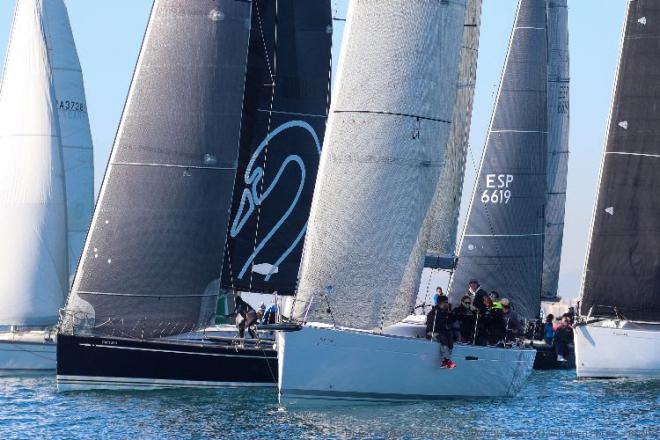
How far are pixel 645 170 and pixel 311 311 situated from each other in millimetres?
12338

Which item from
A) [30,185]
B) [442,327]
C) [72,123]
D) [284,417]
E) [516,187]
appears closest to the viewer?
[284,417]

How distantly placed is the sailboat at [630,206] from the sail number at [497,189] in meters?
3.33

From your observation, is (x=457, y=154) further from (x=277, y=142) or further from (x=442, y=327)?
(x=442, y=327)

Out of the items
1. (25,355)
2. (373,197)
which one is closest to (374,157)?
(373,197)

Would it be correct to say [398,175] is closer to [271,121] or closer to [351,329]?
[351,329]

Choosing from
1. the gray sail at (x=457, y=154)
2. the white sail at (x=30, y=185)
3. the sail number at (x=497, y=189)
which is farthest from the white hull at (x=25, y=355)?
the sail number at (x=497, y=189)

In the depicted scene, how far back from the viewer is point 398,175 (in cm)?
2922

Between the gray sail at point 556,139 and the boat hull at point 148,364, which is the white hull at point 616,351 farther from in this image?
the gray sail at point 556,139

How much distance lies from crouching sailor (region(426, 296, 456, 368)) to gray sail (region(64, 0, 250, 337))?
4881mm

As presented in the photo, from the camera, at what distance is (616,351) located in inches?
1484

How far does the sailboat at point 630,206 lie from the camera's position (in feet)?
126

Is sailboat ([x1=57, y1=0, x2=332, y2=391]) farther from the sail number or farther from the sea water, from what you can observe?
the sail number

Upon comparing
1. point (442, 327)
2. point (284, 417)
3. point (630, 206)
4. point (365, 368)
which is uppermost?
point (630, 206)

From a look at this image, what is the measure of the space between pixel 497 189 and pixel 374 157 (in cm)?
1347
